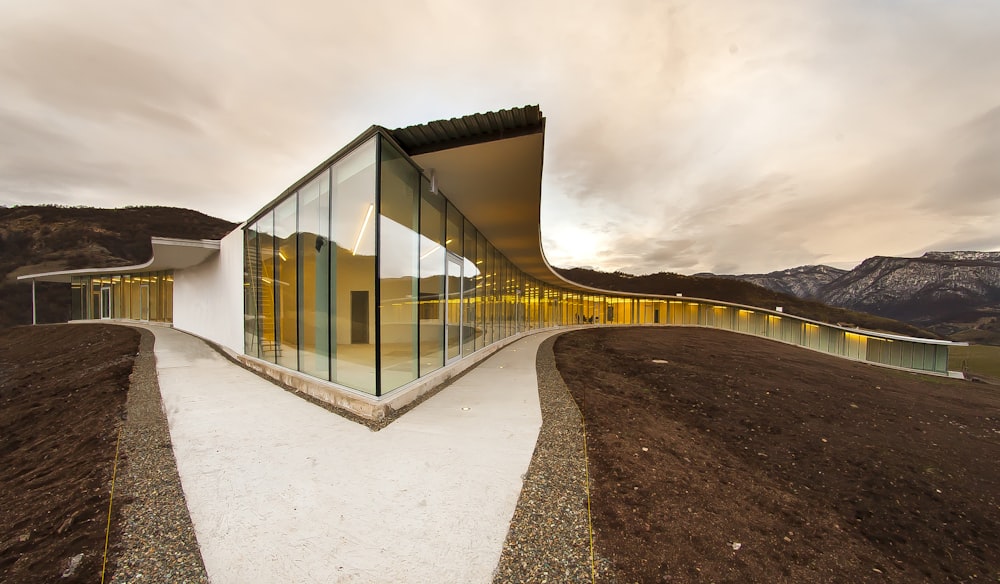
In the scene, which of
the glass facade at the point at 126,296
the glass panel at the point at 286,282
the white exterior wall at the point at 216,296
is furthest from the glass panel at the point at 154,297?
the glass panel at the point at 286,282

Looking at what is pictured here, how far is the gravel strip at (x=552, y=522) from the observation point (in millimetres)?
2131

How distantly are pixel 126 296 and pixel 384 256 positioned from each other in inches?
1110

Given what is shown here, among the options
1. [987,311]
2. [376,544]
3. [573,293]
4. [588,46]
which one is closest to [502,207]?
[588,46]

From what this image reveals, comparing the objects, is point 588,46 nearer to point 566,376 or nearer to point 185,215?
point 566,376

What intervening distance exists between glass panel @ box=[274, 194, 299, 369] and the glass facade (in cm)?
1734

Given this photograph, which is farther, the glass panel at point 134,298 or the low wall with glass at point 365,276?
the glass panel at point 134,298

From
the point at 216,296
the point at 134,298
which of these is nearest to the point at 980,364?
the point at 216,296

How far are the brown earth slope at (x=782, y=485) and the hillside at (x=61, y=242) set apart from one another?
57.1 meters

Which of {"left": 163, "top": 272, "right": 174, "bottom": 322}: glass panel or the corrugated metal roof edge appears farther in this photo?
{"left": 163, "top": 272, "right": 174, "bottom": 322}: glass panel

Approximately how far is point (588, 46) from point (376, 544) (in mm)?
12532

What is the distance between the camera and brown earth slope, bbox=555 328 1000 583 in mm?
2541

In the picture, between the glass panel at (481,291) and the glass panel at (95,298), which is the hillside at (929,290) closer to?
the glass panel at (481,291)

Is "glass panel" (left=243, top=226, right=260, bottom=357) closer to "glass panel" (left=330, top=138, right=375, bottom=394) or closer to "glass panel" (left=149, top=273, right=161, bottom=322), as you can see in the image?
"glass panel" (left=330, top=138, right=375, bottom=394)

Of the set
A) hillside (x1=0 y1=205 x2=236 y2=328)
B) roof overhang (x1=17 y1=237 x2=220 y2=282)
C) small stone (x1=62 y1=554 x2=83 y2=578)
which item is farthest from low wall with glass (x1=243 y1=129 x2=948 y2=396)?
hillside (x1=0 y1=205 x2=236 y2=328)
